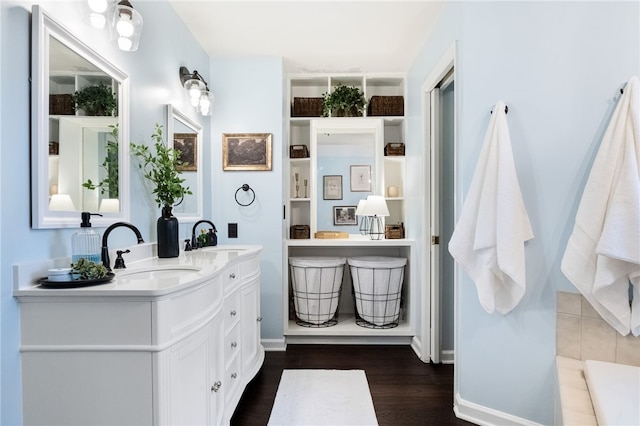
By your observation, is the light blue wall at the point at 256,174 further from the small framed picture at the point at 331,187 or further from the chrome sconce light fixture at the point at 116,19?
the chrome sconce light fixture at the point at 116,19

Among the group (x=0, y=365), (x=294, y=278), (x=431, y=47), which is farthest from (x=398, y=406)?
(x=431, y=47)

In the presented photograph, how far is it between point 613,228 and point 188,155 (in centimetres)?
252

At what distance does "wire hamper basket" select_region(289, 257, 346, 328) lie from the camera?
298 cm

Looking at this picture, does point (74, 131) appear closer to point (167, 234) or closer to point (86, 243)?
point (86, 243)

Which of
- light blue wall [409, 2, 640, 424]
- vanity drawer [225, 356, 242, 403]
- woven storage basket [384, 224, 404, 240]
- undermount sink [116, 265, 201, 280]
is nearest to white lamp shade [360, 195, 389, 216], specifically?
woven storage basket [384, 224, 404, 240]

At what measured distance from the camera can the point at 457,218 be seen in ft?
6.76

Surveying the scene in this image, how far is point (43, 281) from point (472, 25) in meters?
2.32

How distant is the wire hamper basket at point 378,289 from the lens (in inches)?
117

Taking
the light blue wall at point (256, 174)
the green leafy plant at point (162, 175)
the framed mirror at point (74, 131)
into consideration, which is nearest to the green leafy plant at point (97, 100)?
the framed mirror at point (74, 131)

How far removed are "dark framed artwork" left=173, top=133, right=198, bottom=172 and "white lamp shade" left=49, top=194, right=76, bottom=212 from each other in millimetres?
949

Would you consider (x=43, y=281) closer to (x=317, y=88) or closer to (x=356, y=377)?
(x=356, y=377)

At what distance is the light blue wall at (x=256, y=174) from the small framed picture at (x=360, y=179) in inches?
31.7

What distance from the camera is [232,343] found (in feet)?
6.23

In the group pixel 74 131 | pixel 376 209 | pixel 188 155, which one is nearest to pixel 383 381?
pixel 376 209
